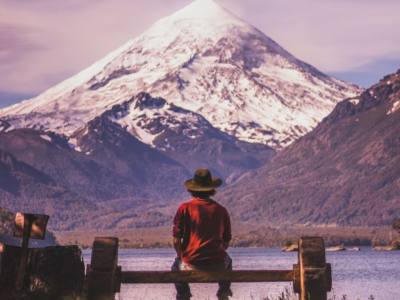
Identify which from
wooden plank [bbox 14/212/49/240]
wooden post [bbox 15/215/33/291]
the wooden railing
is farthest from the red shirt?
wooden post [bbox 15/215/33/291]

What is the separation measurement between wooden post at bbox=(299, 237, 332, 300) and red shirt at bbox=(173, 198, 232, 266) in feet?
6.31

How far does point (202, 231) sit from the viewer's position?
22828mm

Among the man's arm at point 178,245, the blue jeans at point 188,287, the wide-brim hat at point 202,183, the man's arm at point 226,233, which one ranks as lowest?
the blue jeans at point 188,287

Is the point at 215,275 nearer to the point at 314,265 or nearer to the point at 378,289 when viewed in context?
the point at 314,265

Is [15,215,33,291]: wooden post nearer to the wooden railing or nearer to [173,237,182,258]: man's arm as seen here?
the wooden railing

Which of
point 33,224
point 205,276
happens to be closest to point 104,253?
point 33,224

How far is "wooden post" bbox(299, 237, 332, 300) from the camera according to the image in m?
21.1

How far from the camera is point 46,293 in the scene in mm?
20969

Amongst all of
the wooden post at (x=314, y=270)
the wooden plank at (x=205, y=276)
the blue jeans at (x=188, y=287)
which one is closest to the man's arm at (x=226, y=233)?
the blue jeans at (x=188, y=287)

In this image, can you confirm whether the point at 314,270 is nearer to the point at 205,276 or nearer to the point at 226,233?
the point at 205,276

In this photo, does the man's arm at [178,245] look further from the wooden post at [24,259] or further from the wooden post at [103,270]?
the wooden post at [24,259]

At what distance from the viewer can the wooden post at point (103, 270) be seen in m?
21.0

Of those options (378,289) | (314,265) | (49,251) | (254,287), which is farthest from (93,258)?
(378,289)

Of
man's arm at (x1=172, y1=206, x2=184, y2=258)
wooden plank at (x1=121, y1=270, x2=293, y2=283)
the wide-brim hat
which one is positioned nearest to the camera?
wooden plank at (x1=121, y1=270, x2=293, y2=283)
